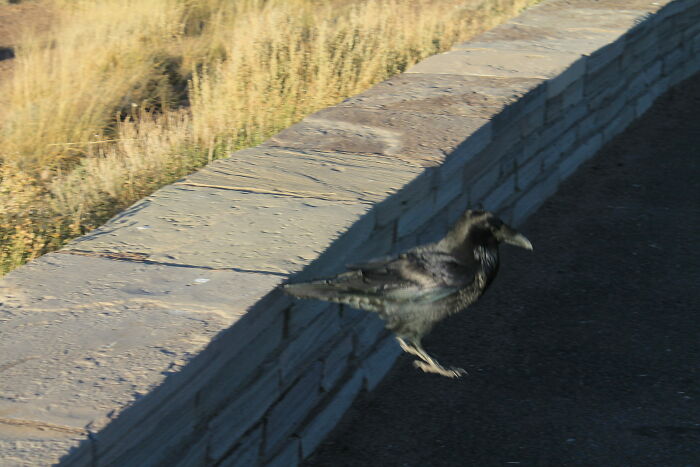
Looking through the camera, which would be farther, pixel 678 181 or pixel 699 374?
pixel 678 181

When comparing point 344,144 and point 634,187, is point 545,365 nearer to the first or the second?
point 344,144

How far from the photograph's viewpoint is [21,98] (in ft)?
21.9

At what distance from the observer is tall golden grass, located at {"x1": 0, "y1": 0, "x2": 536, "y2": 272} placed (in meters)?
4.59

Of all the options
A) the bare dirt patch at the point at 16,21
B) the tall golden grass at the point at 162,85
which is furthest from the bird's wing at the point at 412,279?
the bare dirt patch at the point at 16,21

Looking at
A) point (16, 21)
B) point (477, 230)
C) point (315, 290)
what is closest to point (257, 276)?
point (315, 290)

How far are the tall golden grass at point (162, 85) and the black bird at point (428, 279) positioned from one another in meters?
1.71

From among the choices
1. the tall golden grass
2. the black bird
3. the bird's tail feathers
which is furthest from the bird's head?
the tall golden grass

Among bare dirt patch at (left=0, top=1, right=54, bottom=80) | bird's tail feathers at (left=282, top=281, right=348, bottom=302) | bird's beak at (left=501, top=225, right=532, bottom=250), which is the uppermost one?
bird's beak at (left=501, top=225, right=532, bottom=250)

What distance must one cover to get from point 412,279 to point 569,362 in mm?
1306

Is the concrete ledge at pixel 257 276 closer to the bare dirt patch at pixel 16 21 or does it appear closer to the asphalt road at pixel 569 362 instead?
the asphalt road at pixel 569 362

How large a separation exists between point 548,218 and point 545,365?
5.49 feet

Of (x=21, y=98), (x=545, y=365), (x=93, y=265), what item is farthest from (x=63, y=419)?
(x=21, y=98)

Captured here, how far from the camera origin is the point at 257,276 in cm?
286

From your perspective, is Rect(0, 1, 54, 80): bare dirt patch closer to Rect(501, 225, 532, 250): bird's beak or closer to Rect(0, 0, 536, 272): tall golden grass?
Rect(0, 0, 536, 272): tall golden grass
